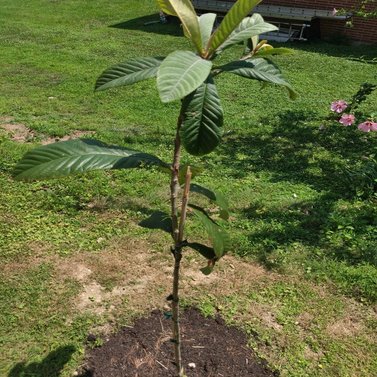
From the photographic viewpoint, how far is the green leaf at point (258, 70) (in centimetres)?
165

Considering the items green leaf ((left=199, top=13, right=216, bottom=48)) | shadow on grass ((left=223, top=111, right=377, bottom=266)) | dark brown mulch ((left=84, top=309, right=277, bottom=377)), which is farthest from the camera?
shadow on grass ((left=223, top=111, right=377, bottom=266))

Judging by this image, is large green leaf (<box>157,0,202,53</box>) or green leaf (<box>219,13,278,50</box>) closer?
large green leaf (<box>157,0,202,53</box>)

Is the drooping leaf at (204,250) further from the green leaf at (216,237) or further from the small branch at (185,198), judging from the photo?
the green leaf at (216,237)

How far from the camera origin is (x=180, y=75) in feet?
4.29

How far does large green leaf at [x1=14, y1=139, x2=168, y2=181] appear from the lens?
162cm

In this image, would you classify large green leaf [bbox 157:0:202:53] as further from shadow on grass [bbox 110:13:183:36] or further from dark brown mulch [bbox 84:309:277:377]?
shadow on grass [bbox 110:13:183:36]

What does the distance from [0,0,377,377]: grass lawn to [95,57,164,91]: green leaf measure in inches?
68.5

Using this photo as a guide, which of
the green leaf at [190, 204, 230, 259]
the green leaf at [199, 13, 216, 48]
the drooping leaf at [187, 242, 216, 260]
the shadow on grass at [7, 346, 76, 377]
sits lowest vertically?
the shadow on grass at [7, 346, 76, 377]

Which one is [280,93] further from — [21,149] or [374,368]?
[374,368]

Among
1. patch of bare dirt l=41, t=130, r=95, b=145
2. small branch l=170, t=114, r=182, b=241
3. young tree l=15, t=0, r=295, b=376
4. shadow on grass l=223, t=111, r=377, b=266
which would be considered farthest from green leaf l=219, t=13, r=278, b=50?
patch of bare dirt l=41, t=130, r=95, b=145

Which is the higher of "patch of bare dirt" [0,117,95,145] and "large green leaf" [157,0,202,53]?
"large green leaf" [157,0,202,53]

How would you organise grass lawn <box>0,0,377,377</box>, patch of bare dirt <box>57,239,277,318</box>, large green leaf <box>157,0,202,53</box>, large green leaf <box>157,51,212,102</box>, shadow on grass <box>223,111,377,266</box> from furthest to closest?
shadow on grass <box>223,111,377,266</box>
patch of bare dirt <box>57,239,277,318</box>
grass lawn <box>0,0,377,377</box>
large green leaf <box>157,0,202,53</box>
large green leaf <box>157,51,212,102</box>

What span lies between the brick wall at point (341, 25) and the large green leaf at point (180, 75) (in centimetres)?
1128

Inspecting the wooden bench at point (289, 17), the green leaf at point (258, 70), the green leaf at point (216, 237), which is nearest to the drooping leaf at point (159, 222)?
the green leaf at point (216, 237)
